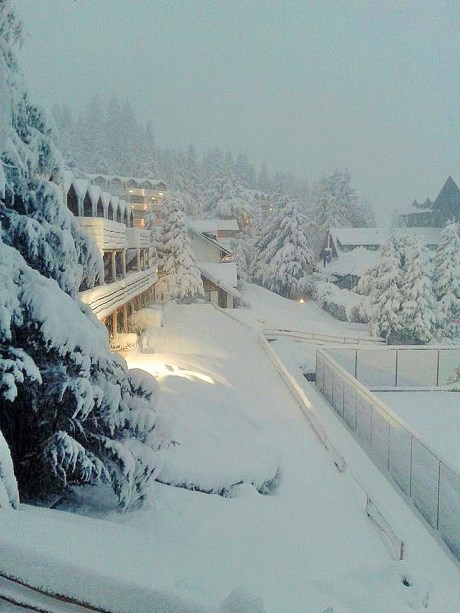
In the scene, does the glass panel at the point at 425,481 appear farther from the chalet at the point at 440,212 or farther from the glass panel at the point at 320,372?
the chalet at the point at 440,212

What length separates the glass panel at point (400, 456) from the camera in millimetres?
10125

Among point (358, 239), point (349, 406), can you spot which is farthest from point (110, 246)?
point (358, 239)

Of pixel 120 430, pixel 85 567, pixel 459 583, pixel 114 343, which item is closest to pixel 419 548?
pixel 459 583

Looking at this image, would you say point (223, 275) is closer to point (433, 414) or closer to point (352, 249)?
point (352, 249)

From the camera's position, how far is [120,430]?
17.9ft

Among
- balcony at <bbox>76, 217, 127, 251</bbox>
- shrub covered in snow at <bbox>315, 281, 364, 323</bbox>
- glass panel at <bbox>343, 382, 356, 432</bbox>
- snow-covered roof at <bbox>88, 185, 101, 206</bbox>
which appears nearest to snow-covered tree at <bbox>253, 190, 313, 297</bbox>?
shrub covered in snow at <bbox>315, 281, 364, 323</bbox>

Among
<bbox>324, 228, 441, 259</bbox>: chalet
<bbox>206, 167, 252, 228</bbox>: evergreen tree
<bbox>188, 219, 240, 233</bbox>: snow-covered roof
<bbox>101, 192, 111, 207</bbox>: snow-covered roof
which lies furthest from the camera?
<bbox>206, 167, 252, 228</bbox>: evergreen tree

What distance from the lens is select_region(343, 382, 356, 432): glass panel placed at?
45.7ft

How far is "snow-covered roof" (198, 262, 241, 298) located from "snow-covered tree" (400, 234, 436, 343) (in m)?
11.8

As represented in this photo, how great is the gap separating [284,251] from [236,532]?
4012cm

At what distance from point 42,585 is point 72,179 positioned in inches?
605

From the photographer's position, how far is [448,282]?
32906mm

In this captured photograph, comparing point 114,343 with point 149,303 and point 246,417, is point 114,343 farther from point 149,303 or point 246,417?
point 149,303

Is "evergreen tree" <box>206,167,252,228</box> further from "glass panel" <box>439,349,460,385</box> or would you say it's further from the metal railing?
"glass panel" <box>439,349,460,385</box>
